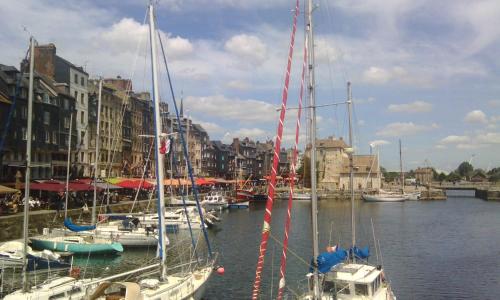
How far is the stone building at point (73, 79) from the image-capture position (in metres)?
83.1

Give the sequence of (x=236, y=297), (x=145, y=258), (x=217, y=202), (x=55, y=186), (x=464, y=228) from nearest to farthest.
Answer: (x=236, y=297), (x=145, y=258), (x=55, y=186), (x=464, y=228), (x=217, y=202)

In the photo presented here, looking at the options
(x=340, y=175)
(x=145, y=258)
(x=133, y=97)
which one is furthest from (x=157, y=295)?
(x=340, y=175)

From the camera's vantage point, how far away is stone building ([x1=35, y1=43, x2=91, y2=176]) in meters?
83.1

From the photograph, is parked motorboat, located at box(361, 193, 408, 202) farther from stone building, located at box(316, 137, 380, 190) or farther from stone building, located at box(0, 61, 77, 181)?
stone building, located at box(0, 61, 77, 181)

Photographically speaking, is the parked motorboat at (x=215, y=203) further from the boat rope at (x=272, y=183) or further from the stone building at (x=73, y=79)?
the boat rope at (x=272, y=183)

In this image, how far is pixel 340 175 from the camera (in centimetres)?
17025

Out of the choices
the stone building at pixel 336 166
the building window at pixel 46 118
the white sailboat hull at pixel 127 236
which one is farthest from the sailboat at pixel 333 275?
the stone building at pixel 336 166

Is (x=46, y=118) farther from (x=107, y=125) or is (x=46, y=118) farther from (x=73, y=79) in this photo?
(x=107, y=125)

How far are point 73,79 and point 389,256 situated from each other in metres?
64.8

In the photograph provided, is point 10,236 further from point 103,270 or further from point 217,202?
point 217,202

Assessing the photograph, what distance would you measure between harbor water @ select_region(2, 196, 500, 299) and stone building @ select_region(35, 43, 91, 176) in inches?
1227

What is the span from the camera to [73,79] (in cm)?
8638

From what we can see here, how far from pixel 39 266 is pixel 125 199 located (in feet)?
159

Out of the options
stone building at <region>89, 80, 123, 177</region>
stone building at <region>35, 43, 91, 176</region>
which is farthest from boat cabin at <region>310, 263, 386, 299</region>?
stone building at <region>89, 80, 123, 177</region>
